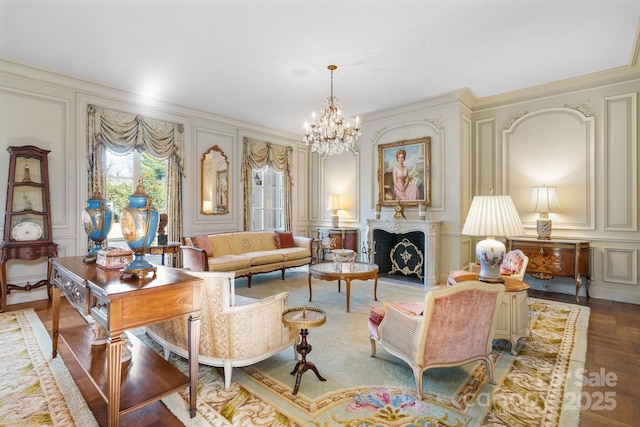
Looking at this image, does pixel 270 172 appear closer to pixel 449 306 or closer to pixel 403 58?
pixel 403 58

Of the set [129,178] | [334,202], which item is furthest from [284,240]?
[129,178]

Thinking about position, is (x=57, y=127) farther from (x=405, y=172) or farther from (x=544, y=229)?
(x=544, y=229)

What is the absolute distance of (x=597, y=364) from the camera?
2537 mm

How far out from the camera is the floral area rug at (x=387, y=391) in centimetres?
186

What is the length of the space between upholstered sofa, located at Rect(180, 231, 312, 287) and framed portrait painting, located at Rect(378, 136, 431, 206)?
5.97 ft

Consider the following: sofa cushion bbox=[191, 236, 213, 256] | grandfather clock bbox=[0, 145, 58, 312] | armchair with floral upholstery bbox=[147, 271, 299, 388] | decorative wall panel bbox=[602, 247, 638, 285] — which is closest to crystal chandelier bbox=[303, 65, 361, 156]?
sofa cushion bbox=[191, 236, 213, 256]

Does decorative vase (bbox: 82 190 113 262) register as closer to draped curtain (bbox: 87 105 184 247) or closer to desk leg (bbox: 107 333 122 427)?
desk leg (bbox: 107 333 122 427)

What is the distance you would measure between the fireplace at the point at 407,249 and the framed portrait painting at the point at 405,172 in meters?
0.44

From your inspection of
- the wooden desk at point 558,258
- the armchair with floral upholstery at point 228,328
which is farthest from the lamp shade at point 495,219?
the wooden desk at point 558,258

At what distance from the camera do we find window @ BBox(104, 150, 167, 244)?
4930mm

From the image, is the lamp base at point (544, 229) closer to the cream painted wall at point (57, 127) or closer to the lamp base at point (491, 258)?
the lamp base at point (491, 258)

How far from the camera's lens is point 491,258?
2.65 meters

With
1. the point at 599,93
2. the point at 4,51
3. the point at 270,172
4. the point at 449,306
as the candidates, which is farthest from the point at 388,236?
the point at 4,51

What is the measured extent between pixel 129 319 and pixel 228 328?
704 millimetres
